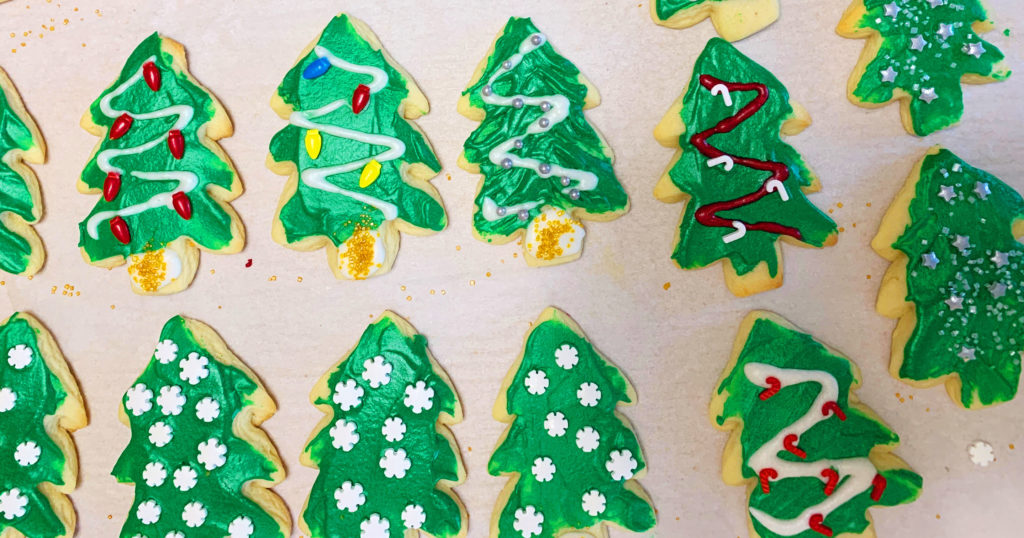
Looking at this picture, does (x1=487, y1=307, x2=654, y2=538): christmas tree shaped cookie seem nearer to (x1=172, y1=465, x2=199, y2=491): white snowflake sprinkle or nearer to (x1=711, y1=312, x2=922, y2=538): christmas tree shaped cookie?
(x1=711, y1=312, x2=922, y2=538): christmas tree shaped cookie

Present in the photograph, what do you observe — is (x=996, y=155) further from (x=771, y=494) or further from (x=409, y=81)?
(x=409, y=81)

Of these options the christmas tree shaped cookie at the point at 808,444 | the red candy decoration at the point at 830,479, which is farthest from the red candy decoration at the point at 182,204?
the red candy decoration at the point at 830,479

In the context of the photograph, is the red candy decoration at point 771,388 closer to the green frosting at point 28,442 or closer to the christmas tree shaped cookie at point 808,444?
the christmas tree shaped cookie at point 808,444

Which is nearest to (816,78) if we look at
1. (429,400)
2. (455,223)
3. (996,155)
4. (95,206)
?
A: (996,155)

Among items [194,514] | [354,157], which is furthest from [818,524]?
[194,514]

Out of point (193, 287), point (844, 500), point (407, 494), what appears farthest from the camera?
point (193, 287)
